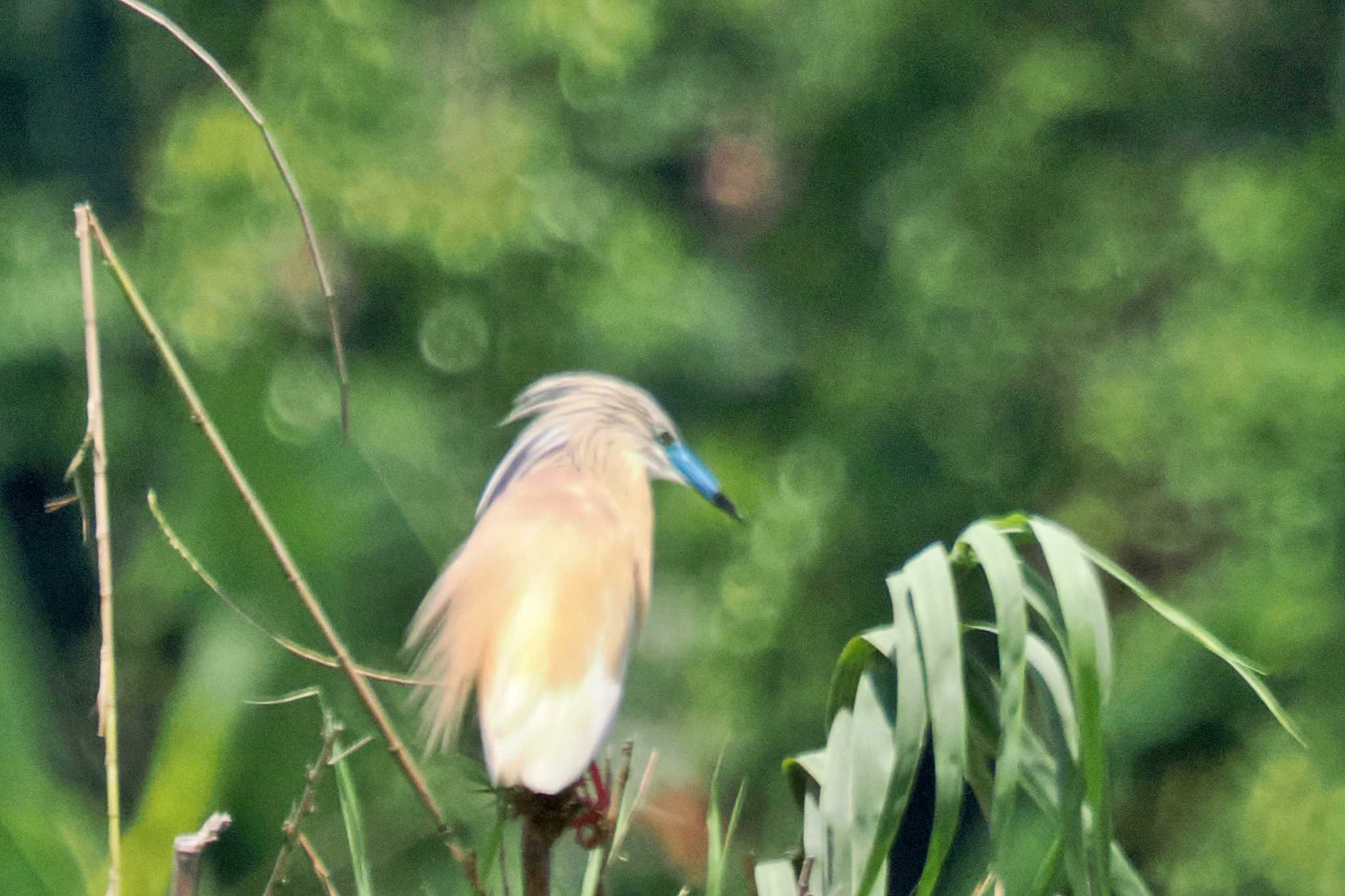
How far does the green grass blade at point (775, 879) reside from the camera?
46 cm

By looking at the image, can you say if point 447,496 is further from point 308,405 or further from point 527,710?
point 527,710

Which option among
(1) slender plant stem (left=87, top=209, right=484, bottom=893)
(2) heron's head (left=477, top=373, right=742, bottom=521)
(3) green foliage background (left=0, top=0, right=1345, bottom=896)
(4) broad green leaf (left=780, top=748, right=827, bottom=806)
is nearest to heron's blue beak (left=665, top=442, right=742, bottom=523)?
(2) heron's head (left=477, top=373, right=742, bottom=521)

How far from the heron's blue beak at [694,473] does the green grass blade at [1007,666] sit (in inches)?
8.0

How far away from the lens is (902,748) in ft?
1.29

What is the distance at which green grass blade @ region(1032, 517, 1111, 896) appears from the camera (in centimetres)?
39

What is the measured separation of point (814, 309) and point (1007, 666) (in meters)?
1.71

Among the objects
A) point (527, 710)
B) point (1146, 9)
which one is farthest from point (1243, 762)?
point (527, 710)

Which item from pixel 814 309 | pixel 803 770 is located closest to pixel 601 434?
pixel 803 770

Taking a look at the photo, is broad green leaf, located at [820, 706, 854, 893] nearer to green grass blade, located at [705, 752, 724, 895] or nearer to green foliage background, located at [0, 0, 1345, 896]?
green grass blade, located at [705, 752, 724, 895]

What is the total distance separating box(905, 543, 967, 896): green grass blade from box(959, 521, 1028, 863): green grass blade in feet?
0.03

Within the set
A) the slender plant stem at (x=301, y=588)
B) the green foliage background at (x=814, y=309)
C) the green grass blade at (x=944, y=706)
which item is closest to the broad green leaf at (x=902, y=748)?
the green grass blade at (x=944, y=706)

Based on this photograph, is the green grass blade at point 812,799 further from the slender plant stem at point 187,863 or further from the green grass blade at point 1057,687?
the slender plant stem at point 187,863

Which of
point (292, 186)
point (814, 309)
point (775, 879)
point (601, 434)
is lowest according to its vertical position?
point (814, 309)

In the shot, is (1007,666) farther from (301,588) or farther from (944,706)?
(301,588)
